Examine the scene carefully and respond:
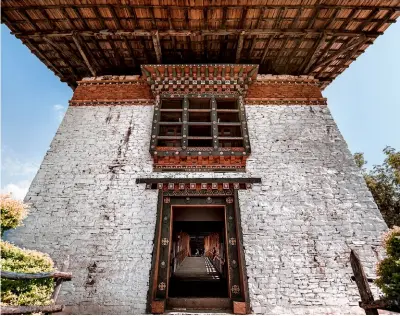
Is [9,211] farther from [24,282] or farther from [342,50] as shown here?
[342,50]

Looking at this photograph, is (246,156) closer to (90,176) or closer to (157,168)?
(157,168)

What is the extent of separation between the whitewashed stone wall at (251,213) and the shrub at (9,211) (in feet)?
5.23

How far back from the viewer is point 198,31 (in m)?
6.82

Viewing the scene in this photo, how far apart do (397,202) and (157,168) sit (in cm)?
1159

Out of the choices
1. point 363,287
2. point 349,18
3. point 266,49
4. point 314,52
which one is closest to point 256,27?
point 266,49

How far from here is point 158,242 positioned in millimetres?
5301

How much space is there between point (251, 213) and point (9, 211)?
4617 mm

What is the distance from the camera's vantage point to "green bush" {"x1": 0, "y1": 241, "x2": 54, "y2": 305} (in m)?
3.07

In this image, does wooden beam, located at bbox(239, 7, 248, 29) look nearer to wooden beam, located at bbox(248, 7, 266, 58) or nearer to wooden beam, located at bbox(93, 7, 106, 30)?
wooden beam, located at bbox(248, 7, 266, 58)

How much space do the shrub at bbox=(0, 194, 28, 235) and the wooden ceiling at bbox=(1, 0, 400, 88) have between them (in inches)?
210

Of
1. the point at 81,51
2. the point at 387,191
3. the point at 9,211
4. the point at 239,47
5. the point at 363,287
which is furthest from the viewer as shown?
the point at 387,191

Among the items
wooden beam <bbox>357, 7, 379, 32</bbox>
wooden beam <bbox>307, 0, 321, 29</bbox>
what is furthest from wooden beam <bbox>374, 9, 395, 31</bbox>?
wooden beam <bbox>307, 0, 321, 29</bbox>

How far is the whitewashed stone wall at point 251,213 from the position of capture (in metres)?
4.86

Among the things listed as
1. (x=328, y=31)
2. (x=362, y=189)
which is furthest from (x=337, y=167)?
(x=328, y=31)
